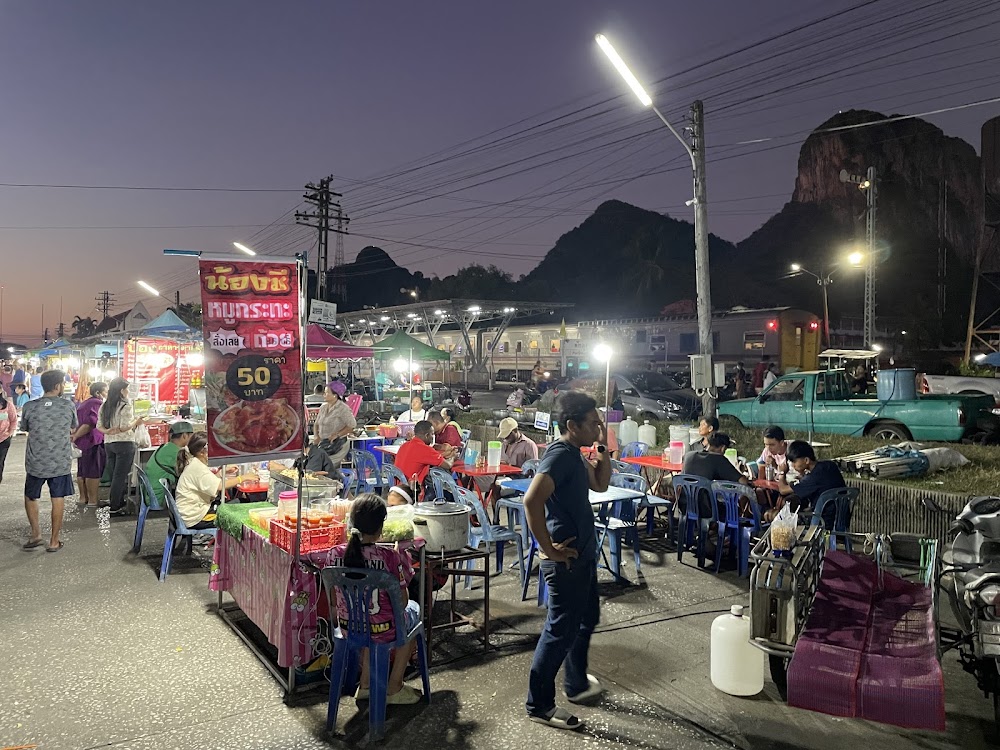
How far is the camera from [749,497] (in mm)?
6469

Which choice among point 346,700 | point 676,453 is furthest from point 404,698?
point 676,453

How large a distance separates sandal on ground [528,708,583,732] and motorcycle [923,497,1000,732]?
2218 millimetres

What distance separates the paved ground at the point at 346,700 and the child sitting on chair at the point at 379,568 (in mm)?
159

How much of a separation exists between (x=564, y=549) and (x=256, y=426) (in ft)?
6.99

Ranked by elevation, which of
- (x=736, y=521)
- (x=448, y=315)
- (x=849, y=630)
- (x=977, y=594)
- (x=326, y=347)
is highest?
(x=448, y=315)

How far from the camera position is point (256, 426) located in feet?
14.2

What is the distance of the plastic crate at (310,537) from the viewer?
166 inches

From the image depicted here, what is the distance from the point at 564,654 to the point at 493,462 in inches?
181

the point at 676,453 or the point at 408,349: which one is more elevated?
the point at 408,349

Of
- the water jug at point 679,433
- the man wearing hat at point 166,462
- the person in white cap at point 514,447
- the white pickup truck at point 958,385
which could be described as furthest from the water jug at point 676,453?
the white pickup truck at point 958,385

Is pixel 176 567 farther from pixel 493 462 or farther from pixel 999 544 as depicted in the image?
pixel 999 544

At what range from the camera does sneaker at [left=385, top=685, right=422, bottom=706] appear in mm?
3936

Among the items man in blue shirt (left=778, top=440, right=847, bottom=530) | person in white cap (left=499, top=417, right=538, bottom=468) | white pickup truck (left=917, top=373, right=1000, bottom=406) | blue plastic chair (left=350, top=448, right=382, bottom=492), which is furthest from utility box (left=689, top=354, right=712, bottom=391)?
white pickup truck (left=917, top=373, right=1000, bottom=406)

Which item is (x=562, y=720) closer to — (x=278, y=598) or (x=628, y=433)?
(x=278, y=598)
